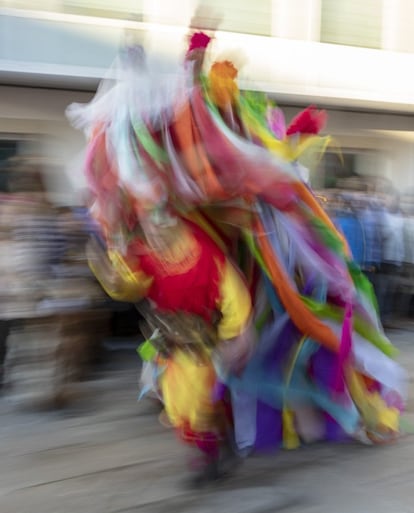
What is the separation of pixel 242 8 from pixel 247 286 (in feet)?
25.8

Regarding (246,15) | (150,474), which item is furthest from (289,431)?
(246,15)

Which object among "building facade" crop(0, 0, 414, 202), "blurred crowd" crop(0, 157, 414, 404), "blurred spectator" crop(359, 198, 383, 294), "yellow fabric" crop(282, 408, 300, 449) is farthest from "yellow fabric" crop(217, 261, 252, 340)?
A: "building facade" crop(0, 0, 414, 202)

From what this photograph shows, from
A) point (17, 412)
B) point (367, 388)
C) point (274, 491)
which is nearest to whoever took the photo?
point (274, 491)

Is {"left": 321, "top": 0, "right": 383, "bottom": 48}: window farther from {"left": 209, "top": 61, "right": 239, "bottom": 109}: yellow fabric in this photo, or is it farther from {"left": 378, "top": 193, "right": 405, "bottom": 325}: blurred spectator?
{"left": 209, "top": 61, "right": 239, "bottom": 109}: yellow fabric

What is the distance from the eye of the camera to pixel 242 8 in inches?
395

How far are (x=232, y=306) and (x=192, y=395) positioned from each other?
1.51ft

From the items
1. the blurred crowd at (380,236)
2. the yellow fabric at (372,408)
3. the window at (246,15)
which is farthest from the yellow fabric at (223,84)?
the window at (246,15)

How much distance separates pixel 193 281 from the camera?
289 cm

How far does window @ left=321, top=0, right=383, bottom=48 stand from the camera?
10.8m

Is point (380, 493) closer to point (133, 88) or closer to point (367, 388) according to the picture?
point (367, 388)

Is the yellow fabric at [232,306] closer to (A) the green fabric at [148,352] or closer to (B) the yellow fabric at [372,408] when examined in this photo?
(A) the green fabric at [148,352]

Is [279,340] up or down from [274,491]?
up

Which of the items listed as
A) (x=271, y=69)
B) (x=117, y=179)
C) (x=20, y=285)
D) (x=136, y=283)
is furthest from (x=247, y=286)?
(x=271, y=69)

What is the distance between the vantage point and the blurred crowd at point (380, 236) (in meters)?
6.27
